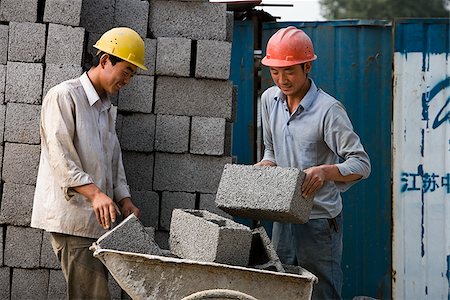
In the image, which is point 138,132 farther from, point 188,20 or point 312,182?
point 312,182

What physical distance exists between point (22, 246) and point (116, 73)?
150cm

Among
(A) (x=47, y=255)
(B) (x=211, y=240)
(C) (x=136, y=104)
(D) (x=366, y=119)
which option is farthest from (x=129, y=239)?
(D) (x=366, y=119)

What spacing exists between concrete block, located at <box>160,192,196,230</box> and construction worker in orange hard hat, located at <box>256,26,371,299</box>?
0.89m

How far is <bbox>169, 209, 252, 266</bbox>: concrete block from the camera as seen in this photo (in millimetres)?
4086

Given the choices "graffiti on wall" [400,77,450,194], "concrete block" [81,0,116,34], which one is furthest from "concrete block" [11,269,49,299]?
"graffiti on wall" [400,77,450,194]

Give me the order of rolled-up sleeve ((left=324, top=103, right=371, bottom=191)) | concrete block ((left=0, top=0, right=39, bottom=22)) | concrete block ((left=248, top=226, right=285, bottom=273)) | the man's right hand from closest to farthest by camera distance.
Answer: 1. concrete block ((left=248, top=226, right=285, bottom=273))
2. the man's right hand
3. rolled-up sleeve ((left=324, top=103, right=371, bottom=191))
4. concrete block ((left=0, top=0, right=39, bottom=22))

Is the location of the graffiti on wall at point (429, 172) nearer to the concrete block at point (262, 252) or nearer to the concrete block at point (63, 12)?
the concrete block at point (262, 252)

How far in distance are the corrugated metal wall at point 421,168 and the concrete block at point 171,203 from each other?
1.85 meters

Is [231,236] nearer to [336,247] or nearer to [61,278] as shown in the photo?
[336,247]

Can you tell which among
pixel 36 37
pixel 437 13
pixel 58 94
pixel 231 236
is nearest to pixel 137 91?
pixel 36 37

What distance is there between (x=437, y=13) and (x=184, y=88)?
2380 centimetres

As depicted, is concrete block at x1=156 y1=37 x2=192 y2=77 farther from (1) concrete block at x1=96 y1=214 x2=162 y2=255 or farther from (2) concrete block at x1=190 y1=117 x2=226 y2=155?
(1) concrete block at x1=96 y1=214 x2=162 y2=255

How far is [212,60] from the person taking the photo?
590 centimetres

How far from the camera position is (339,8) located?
2909 centimetres
